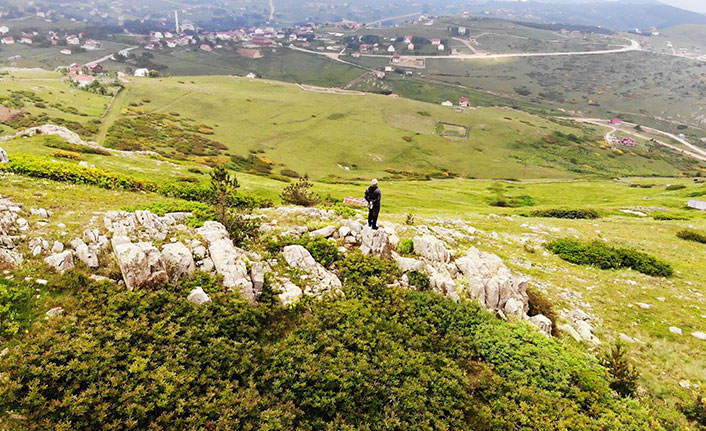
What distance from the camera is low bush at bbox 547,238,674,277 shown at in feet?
73.1

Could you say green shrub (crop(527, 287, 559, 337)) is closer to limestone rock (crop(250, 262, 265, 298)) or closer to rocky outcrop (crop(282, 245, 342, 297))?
rocky outcrop (crop(282, 245, 342, 297))

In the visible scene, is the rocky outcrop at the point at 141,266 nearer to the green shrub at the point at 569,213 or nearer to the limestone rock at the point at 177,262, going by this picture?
the limestone rock at the point at 177,262

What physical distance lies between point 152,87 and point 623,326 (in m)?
171

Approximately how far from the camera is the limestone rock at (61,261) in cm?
1184

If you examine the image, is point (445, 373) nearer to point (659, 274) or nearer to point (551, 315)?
point (551, 315)

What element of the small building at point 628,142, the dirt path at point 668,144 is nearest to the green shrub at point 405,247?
the small building at point 628,142

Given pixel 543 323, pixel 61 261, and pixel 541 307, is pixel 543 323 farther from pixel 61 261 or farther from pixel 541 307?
pixel 61 261

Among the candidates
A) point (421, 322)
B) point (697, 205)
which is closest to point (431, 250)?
point (421, 322)

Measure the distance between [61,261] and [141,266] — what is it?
287 cm

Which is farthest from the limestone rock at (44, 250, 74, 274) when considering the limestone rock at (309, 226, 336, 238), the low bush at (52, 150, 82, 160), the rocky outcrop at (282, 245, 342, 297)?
the low bush at (52, 150, 82, 160)

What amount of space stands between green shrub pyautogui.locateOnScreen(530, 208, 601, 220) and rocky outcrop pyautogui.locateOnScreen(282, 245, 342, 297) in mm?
34032

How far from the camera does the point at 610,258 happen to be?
2319 centimetres

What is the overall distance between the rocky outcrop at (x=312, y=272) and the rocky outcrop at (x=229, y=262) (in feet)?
7.05

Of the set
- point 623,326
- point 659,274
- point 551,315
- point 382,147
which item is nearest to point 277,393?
point 551,315
